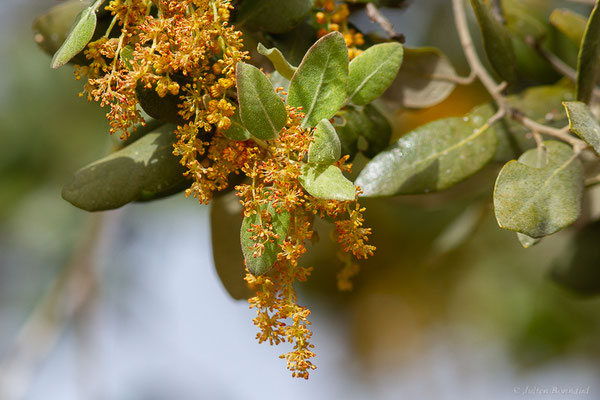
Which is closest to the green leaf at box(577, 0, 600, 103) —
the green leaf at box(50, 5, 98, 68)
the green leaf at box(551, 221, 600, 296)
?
the green leaf at box(551, 221, 600, 296)

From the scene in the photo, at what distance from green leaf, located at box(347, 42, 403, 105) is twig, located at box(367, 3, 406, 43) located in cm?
18

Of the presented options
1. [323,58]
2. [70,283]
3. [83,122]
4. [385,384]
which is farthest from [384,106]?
[385,384]

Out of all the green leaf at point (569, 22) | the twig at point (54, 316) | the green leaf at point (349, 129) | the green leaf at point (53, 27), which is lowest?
the twig at point (54, 316)

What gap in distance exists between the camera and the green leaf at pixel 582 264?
4.59 feet

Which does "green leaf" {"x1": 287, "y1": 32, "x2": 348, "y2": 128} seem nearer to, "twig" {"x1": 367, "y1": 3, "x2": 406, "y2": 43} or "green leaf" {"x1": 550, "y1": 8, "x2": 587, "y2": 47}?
"twig" {"x1": 367, "y1": 3, "x2": 406, "y2": 43}

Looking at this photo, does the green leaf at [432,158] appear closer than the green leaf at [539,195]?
No

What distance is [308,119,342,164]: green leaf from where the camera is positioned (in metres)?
0.75

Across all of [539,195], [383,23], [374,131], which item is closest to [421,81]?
[383,23]

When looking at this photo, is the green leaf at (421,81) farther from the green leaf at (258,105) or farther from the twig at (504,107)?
the green leaf at (258,105)

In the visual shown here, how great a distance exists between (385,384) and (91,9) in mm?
3692

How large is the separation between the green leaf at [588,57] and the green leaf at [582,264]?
0.45 meters

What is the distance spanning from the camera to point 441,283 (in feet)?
11.7

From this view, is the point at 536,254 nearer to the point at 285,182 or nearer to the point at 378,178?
the point at 378,178

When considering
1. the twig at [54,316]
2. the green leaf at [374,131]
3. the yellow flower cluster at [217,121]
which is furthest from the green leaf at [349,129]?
the twig at [54,316]
